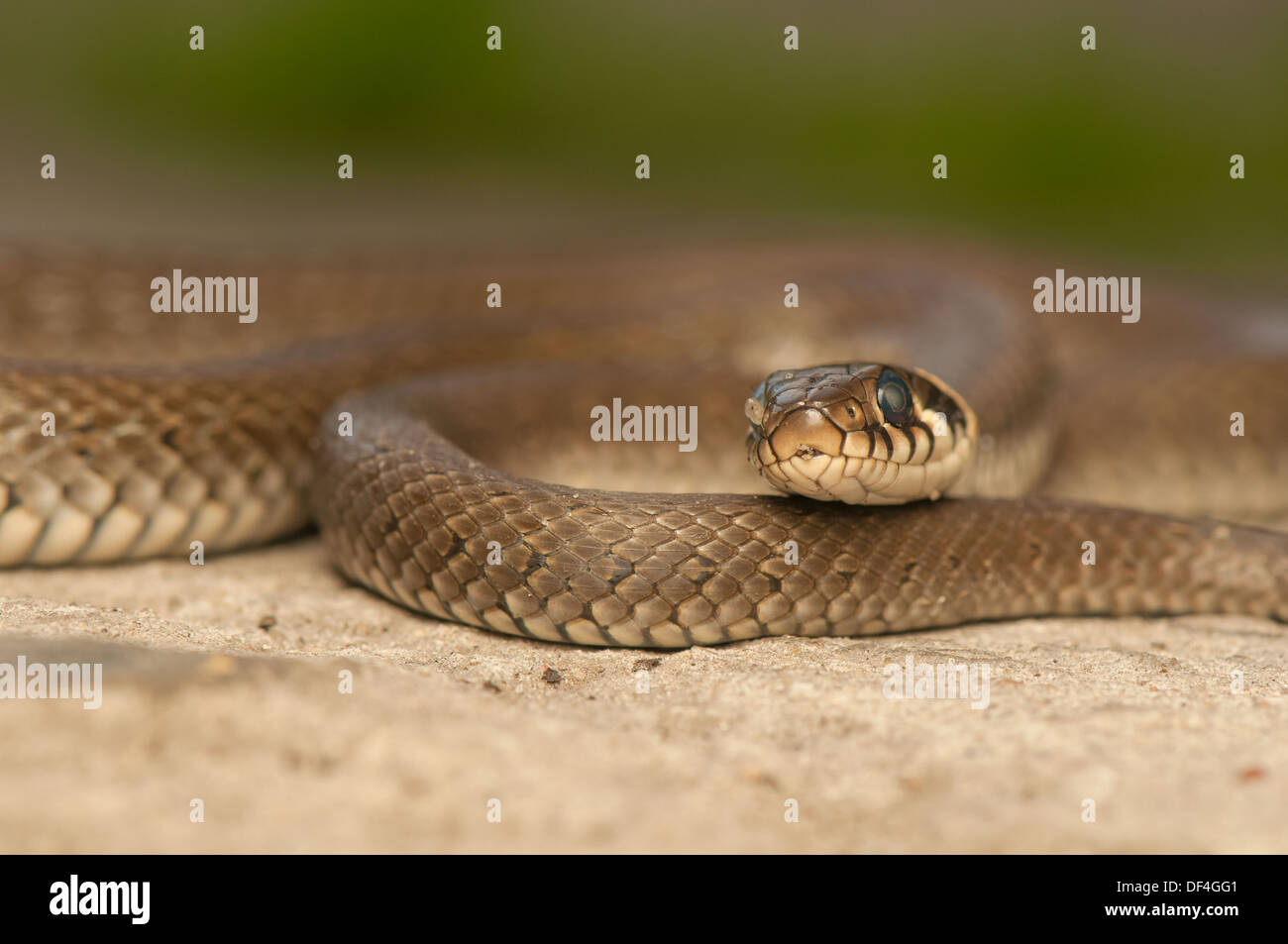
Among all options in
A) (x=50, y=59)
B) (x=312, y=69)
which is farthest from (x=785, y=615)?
(x=50, y=59)

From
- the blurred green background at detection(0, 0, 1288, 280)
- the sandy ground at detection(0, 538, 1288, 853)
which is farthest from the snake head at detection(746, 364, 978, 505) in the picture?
the blurred green background at detection(0, 0, 1288, 280)

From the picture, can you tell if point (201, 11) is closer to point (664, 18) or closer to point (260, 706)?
point (664, 18)

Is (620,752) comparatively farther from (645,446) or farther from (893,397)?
(645,446)

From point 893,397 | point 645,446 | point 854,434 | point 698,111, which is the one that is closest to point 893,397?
point 893,397

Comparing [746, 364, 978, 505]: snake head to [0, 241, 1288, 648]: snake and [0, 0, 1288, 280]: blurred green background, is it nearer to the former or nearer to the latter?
[0, 241, 1288, 648]: snake

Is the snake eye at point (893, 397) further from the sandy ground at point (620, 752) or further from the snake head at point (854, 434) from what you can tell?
the sandy ground at point (620, 752)

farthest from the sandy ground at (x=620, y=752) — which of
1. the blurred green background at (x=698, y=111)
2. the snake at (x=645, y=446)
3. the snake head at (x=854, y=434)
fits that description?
the blurred green background at (x=698, y=111)

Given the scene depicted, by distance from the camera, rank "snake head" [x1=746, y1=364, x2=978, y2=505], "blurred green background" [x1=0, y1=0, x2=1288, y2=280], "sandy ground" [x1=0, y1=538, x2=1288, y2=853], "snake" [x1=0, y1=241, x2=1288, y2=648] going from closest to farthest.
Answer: "sandy ground" [x1=0, y1=538, x2=1288, y2=853] → "snake head" [x1=746, y1=364, x2=978, y2=505] → "snake" [x1=0, y1=241, x2=1288, y2=648] → "blurred green background" [x1=0, y1=0, x2=1288, y2=280]
